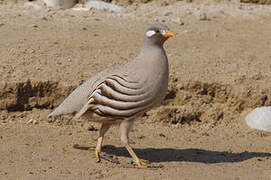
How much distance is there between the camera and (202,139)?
743 cm

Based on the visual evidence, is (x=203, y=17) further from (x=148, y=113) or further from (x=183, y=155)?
(x=183, y=155)

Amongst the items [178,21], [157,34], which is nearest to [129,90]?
[157,34]

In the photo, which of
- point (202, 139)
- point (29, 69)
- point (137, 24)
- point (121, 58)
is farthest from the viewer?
point (137, 24)

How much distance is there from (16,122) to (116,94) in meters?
2.27

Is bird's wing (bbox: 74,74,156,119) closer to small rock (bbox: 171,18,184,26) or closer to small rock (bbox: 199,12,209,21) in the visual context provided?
small rock (bbox: 171,18,184,26)

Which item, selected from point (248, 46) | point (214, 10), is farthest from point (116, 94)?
point (214, 10)

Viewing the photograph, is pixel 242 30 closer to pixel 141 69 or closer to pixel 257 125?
pixel 257 125

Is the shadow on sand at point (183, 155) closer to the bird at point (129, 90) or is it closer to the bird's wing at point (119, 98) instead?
the bird at point (129, 90)

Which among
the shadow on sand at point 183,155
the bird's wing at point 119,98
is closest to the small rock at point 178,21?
the shadow on sand at point 183,155

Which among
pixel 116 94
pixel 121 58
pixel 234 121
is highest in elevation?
pixel 116 94

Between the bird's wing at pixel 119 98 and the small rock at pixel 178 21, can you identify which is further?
the small rock at pixel 178 21

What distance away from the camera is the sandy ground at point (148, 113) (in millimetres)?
5945

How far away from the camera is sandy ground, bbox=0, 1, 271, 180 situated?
5945 millimetres

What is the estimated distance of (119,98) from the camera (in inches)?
224
